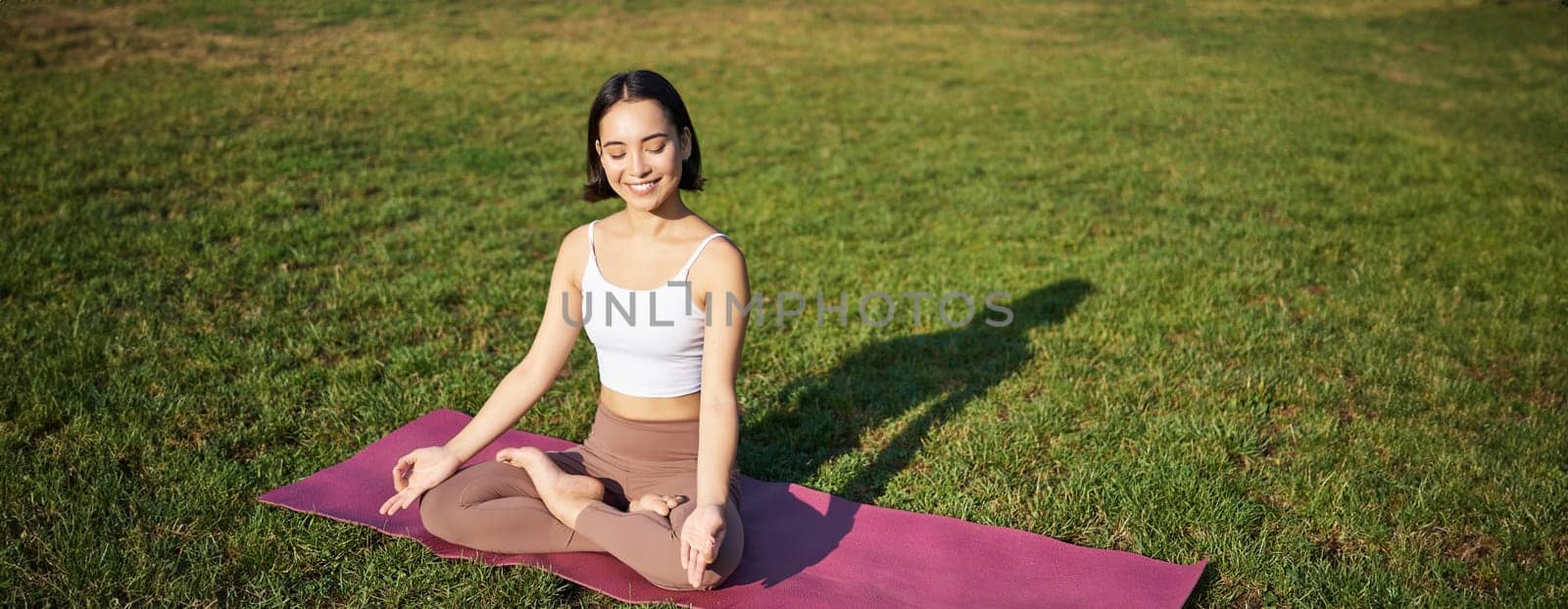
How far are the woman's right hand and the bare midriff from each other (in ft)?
1.86

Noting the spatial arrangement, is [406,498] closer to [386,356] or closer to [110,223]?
[386,356]

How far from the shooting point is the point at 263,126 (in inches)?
411

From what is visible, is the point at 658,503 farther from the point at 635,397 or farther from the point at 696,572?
the point at 635,397

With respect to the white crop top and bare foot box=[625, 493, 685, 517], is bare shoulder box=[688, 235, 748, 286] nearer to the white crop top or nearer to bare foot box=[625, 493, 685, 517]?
the white crop top

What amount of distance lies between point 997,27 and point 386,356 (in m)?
16.7

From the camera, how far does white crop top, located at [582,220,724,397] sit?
11.0 ft

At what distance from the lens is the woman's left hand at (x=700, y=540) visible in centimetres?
300

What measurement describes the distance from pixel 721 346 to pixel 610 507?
60 centimetres

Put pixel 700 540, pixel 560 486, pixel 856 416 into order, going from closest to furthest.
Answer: pixel 700 540, pixel 560 486, pixel 856 416

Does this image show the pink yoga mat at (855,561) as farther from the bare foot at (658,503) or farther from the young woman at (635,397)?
the bare foot at (658,503)

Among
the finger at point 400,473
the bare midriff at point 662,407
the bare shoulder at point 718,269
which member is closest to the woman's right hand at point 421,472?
the finger at point 400,473

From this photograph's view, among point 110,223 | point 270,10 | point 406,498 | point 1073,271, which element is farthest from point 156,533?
point 270,10

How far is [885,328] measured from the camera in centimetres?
593

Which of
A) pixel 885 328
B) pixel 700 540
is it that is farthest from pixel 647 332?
pixel 885 328
